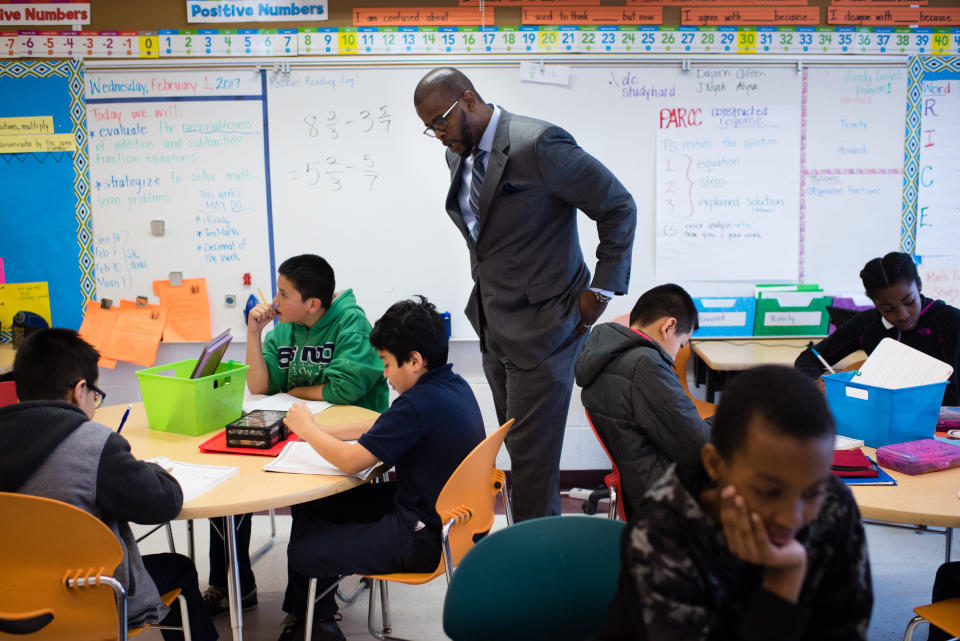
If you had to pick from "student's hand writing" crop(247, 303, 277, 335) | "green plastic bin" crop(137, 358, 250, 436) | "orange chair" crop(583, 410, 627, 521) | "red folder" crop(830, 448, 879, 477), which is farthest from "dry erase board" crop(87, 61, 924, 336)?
"red folder" crop(830, 448, 879, 477)

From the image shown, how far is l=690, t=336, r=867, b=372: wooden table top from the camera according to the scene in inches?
123

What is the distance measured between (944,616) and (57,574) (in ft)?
6.53

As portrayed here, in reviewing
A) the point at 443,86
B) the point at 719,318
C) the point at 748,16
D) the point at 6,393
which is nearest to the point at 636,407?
the point at 443,86

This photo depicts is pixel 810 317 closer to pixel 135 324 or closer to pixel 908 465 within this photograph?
pixel 908 465

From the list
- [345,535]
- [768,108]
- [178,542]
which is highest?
[768,108]

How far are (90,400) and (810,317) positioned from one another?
3.30 m

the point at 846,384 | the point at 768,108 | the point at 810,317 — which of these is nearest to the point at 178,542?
the point at 846,384

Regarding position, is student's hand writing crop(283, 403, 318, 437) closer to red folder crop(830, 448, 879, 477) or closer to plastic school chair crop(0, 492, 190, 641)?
plastic school chair crop(0, 492, 190, 641)

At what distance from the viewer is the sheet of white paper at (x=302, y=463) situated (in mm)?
1882

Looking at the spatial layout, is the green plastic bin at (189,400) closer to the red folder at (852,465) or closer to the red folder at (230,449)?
the red folder at (230,449)

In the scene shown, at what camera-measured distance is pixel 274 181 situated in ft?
11.9

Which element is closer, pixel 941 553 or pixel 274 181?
pixel 941 553

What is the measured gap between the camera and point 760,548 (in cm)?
93

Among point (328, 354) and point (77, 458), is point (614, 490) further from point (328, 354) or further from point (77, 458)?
point (77, 458)
